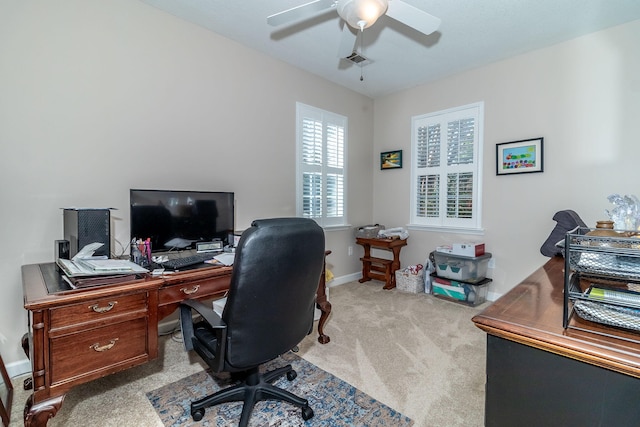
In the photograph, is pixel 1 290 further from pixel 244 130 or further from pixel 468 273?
pixel 468 273

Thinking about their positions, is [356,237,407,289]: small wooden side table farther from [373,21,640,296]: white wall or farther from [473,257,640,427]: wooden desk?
[473,257,640,427]: wooden desk

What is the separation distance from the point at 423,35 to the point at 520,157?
62.4 inches

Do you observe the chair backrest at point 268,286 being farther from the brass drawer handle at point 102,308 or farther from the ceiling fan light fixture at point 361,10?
the ceiling fan light fixture at point 361,10

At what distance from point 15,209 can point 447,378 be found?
9.44 feet

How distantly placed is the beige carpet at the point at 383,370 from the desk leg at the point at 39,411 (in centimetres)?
29

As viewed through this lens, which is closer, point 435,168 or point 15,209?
point 15,209

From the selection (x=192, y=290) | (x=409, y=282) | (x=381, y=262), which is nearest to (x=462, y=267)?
(x=409, y=282)

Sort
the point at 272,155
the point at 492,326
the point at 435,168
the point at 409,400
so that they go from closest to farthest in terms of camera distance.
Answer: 1. the point at 492,326
2. the point at 409,400
3. the point at 272,155
4. the point at 435,168

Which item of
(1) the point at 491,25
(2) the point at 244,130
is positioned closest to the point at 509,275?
(1) the point at 491,25

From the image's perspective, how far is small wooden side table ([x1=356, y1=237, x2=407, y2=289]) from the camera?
12.4 ft

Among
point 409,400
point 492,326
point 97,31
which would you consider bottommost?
point 409,400

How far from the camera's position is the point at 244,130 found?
294 cm

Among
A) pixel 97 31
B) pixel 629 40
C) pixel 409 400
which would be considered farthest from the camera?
pixel 629 40

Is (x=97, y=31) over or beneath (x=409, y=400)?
over
